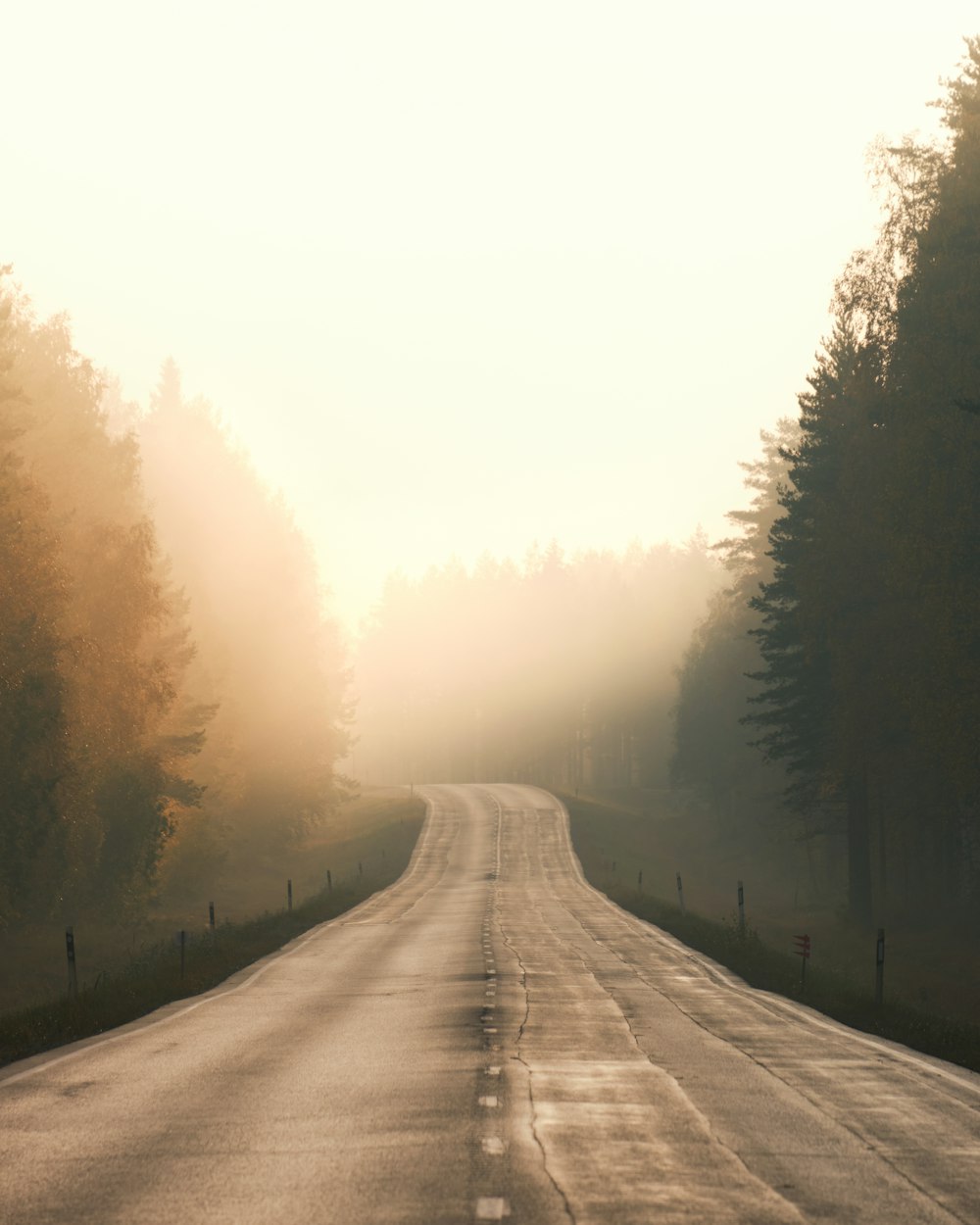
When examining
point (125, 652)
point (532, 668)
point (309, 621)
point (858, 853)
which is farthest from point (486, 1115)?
point (532, 668)

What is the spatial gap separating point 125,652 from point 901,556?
19.4 metres

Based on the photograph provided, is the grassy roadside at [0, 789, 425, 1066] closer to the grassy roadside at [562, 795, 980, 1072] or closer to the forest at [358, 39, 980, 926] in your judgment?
the grassy roadside at [562, 795, 980, 1072]

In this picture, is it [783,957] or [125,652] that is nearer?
[783,957]

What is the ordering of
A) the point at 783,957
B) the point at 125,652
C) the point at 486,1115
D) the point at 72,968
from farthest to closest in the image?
the point at 125,652
the point at 783,957
the point at 72,968
the point at 486,1115

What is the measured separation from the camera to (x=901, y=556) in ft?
84.8

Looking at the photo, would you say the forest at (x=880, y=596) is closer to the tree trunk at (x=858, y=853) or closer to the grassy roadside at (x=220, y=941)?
the tree trunk at (x=858, y=853)

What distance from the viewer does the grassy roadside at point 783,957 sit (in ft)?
54.7

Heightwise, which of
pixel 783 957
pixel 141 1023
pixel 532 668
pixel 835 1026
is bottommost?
pixel 783 957

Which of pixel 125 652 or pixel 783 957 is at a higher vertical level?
pixel 125 652

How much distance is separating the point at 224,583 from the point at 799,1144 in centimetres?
5435

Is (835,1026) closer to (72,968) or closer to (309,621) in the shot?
(72,968)

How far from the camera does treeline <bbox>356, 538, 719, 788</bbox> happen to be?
118 m

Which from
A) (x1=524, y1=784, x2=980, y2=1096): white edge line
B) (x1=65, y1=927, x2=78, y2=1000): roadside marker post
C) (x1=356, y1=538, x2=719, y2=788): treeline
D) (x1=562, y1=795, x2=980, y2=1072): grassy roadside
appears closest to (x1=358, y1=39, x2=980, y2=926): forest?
(x1=562, y1=795, x2=980, y2=1072): grassy roadside

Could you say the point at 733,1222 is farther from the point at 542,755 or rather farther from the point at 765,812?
the point at 542,755
